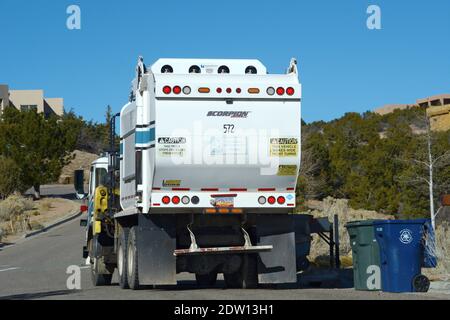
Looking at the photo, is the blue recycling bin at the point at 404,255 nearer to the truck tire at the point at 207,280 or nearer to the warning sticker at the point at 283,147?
the warning sticker at the point at 283,147

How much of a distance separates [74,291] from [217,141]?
4.23m

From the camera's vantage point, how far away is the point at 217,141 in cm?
1473

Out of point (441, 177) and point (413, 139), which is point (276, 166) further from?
point (413, 139)

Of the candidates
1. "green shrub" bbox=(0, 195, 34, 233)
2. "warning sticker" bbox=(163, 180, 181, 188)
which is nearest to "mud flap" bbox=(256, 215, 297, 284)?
"warning sticker" bbox=(163, 180, 181, 188)

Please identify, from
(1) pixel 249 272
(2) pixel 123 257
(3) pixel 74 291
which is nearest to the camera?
(1) pixel 249 272

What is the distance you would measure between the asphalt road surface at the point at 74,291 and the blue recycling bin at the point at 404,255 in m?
0.33

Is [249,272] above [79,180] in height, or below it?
below

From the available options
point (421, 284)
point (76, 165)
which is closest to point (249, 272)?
point (421, 284)

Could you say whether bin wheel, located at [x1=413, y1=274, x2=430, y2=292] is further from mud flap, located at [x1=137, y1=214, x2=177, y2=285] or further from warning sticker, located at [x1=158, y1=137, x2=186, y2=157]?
warning sticker, located at [x1=158, y1=137, x2=186, y2=157]

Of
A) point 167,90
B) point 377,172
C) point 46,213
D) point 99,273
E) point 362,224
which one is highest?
point 377,172

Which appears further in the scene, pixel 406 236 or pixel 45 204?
pixel 45 204

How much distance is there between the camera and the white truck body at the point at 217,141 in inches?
576

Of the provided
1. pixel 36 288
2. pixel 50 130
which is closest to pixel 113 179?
pixel 36 288

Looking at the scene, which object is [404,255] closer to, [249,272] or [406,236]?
[406,236]
